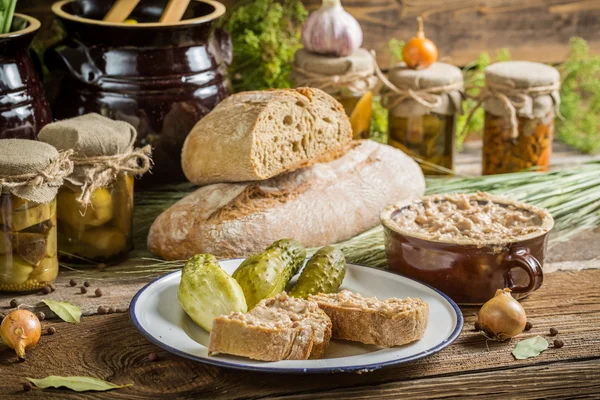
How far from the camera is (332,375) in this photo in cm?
151

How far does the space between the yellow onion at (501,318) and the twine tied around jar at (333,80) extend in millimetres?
986

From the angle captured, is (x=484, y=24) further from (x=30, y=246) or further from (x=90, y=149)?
(x=30, y=246)

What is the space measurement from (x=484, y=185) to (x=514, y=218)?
515 mm

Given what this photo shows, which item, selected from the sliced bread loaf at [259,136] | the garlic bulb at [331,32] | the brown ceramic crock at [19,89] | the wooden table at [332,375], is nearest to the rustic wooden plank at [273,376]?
the wooden table at [332,375]

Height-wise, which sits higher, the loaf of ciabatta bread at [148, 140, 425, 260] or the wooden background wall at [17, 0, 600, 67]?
A: the wooden background wall at [17, 0, 600, 67]

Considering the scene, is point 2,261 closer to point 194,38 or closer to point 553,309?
point 194,38

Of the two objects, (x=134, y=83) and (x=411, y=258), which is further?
(x=134, y=83)

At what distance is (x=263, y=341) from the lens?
1443mm

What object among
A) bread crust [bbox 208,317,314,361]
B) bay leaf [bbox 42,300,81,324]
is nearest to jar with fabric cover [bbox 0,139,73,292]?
bay leaf [bbox 42,300,81,324]

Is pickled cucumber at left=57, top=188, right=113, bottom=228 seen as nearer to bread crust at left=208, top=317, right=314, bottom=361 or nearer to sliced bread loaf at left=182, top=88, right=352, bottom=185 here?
sliced bread loaf at left=182, top=88, right=352, bottom=185

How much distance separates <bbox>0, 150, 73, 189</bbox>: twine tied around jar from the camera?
172cm

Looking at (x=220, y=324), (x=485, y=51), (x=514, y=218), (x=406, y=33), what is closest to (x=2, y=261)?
(x=220, y=324)

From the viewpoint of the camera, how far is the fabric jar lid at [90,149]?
73.9 inches

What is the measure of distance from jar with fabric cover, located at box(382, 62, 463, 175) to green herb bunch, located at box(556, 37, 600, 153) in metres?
0.59
